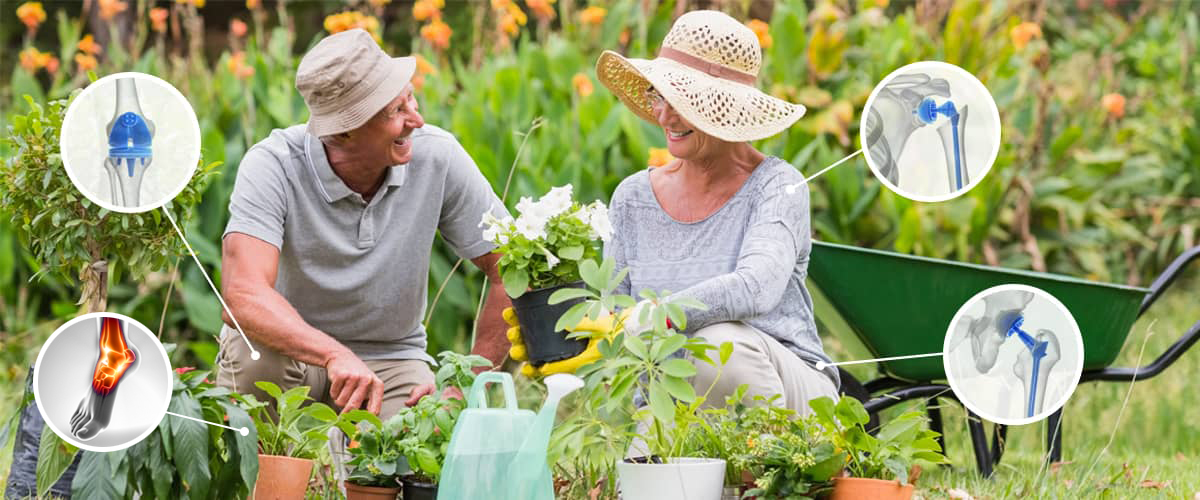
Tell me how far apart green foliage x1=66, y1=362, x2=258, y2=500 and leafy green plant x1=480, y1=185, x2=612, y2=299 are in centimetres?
53

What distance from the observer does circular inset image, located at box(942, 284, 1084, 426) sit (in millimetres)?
2158

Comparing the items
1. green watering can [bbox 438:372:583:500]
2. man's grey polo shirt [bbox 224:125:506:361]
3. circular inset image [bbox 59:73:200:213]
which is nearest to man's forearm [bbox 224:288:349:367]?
man's grey polo shirt [bbox 224:125:506:361]

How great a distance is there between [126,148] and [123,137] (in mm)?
20

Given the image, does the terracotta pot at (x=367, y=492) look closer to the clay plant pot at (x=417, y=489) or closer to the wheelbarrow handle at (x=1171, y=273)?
the clay plant pot at (x=417, y=489)

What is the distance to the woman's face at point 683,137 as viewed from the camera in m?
2.57

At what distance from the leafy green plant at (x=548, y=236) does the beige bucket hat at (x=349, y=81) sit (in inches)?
18.4

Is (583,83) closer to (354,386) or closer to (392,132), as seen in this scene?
(392,132)

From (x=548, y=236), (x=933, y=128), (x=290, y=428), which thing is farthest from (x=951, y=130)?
(x=290, y=428)

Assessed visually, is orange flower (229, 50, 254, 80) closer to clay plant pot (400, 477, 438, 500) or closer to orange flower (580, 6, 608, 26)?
orange flower (580, 6, 608, 26)

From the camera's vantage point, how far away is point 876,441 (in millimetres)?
2043

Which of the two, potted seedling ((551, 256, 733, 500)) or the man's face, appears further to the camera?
the man's face

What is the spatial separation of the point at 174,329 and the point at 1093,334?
11.1 feet

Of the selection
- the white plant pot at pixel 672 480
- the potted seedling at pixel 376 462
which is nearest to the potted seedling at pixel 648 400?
the white plant pot at pixel 672 480

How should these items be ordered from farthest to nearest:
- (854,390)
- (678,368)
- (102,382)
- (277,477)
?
(854,390)
(277,477)
(102,382)
(678,368)
